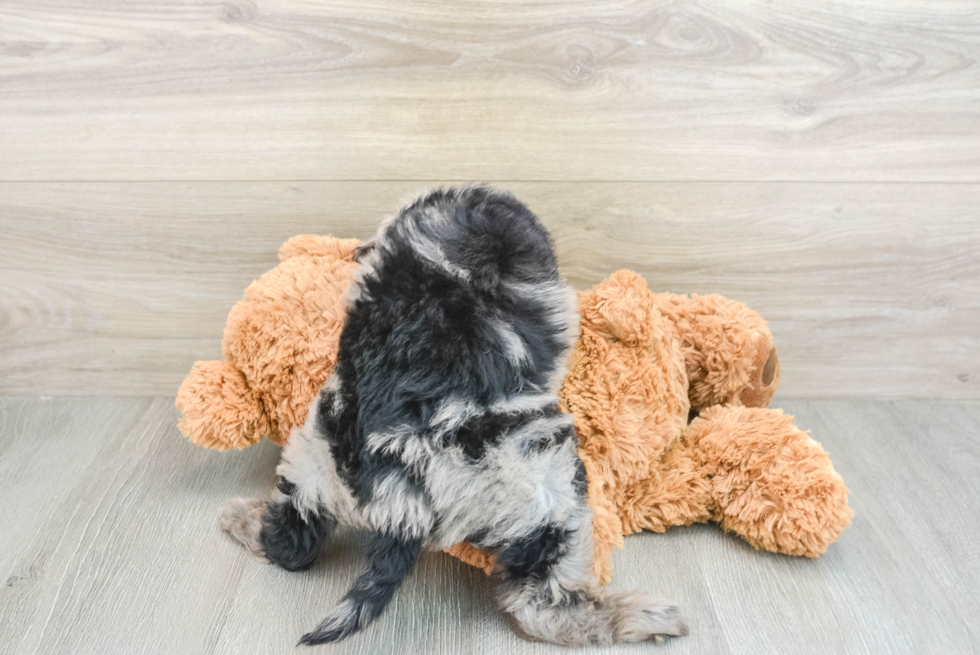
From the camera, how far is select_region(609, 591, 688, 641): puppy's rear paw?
27.2 inches

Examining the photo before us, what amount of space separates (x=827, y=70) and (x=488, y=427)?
2.25 ft

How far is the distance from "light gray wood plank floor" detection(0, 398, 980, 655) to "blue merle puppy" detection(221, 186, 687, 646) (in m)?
0.08

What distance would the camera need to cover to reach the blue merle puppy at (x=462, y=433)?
0.66 m

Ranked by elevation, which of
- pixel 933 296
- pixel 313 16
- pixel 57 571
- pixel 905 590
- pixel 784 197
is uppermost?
pixel 313 16

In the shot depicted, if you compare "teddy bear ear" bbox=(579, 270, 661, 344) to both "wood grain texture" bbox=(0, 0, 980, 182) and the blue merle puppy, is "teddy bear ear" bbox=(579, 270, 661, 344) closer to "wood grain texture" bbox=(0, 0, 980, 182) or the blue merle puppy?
the blue merle puppy

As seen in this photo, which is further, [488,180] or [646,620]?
[488,180]

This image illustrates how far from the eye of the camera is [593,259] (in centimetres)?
101

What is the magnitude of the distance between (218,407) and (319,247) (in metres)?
0.23

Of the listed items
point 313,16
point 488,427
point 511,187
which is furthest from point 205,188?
point 488,427

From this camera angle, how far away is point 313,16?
35.1 inches

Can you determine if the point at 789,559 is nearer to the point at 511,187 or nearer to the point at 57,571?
the point at 511,187

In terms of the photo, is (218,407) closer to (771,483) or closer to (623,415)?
(623,415)

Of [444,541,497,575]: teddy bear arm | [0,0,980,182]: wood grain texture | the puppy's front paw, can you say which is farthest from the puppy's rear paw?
[0,0,980,182]: wood grain texture

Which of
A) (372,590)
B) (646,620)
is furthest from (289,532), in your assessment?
(646,620)
